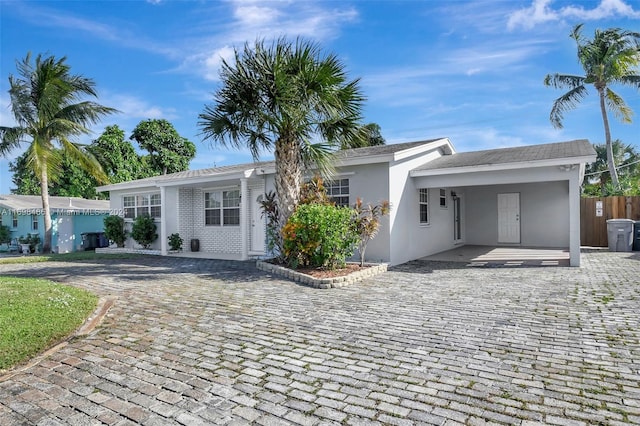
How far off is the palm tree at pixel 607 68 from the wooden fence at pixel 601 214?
14.7 ft

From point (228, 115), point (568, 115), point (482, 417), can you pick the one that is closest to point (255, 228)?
point (228, 115)

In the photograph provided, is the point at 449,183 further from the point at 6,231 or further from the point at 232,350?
the point at 6,231

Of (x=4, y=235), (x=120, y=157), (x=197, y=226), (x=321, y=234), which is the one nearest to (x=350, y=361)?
(x=321, y=234)

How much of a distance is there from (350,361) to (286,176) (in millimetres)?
7202

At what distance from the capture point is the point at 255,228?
1448 centimetres

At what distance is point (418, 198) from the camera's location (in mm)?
13078

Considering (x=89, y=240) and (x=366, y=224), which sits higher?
(x=366, y=224)

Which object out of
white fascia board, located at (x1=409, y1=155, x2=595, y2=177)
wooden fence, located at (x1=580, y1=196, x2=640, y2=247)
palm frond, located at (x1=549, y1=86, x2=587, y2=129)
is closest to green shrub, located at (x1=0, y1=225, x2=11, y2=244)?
white fascia board, located at (x1=409, y1=155, x2=595, y2=177)

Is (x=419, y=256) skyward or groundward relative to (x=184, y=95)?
groundward

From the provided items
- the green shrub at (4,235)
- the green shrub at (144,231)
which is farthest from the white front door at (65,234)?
the green shrub at (144,231)

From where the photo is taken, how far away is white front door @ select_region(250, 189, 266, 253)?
14266 millimetres

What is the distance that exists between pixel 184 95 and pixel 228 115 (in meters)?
7.30

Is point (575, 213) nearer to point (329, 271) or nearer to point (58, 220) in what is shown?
point (329, 271)

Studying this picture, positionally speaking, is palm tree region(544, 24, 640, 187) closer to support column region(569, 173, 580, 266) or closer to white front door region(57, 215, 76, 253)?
support column region(569, 173, 580, 266)
